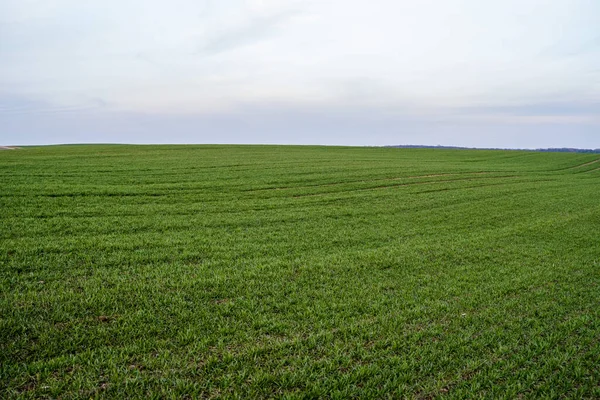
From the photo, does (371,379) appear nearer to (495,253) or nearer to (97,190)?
(495,253)

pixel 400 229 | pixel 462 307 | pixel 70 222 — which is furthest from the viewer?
pixel 400 229

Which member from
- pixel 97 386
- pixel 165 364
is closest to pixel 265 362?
pixel 165 364

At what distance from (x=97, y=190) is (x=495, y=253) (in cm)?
1730

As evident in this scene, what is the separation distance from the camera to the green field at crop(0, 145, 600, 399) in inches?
192

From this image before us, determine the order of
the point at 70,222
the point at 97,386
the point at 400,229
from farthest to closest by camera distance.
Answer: the point at 400,229 → the point at 70,222 → the point at 97,386

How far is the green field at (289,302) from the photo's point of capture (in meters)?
4.88

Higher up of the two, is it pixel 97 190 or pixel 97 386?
pixel 97 190

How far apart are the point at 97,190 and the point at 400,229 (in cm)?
1434

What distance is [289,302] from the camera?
712 centimetres

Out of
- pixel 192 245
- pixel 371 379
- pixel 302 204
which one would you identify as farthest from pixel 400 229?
pixel 371 379

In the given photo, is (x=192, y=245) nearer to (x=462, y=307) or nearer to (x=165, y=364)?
(x=165, y=364)

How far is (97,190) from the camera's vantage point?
17.6 metres

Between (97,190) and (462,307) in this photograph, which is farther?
Answer: (97,190)

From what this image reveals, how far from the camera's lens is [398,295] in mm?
7621
